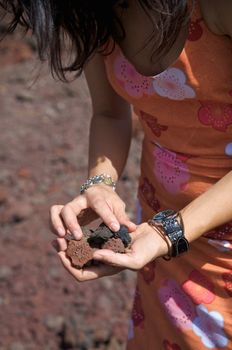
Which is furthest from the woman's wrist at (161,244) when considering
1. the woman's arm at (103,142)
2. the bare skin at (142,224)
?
the woman's arm at (103,142)

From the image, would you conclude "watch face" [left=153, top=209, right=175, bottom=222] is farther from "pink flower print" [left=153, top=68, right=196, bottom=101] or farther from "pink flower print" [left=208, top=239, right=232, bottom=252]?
"pink flower print" [left=153, top=68, right=196, bottom=101]

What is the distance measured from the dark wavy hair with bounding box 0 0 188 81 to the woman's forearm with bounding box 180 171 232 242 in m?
0.28

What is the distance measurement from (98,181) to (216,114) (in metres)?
0.35

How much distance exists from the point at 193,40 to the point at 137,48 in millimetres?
147

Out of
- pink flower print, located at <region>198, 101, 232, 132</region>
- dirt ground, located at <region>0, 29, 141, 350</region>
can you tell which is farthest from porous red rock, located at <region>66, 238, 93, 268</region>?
dirt ground, located at <region>0, 29, 141, 350</region>

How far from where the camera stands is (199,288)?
1.62 meters

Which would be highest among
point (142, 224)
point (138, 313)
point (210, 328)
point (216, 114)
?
point (216, 114)

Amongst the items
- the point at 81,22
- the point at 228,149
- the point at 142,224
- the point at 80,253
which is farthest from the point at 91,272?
the point at 81,22

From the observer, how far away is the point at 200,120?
1.46m

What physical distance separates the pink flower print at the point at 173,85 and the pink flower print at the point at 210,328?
0.47 metres

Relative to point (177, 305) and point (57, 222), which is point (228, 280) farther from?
point (57, 222)

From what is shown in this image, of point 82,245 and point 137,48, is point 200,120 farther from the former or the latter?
point 82,245

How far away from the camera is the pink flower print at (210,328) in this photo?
5.27 ft

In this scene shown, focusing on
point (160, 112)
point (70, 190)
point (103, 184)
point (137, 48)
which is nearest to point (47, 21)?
point (137, 48)
